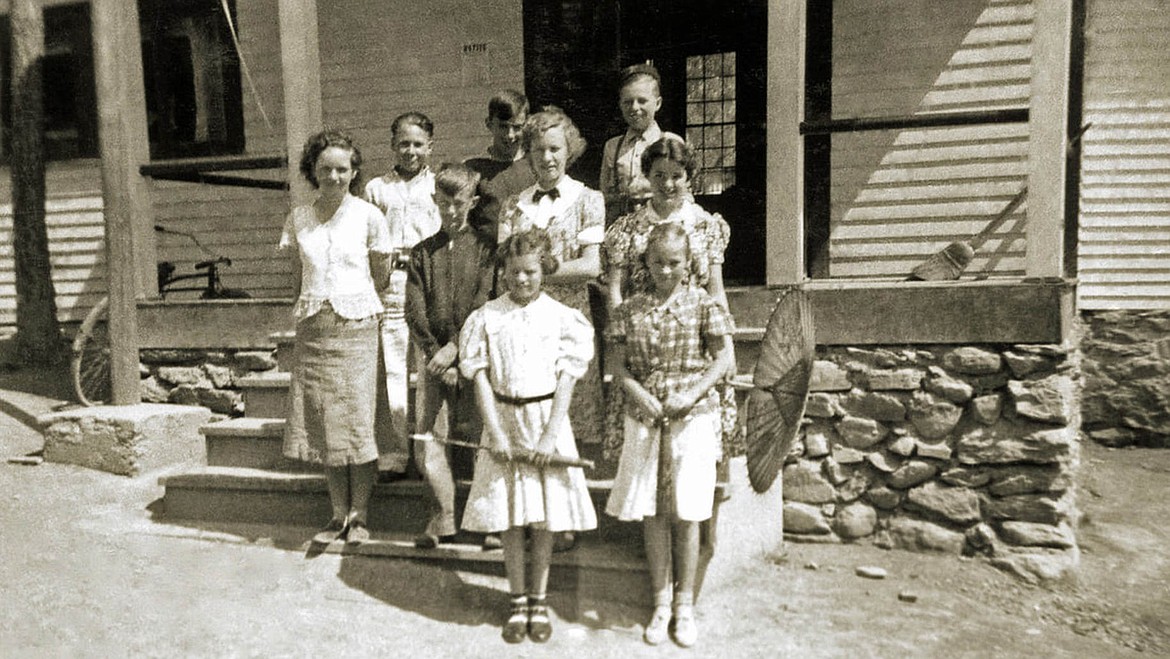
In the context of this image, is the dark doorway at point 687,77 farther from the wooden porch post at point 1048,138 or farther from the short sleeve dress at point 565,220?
the short sleeve dress at point 565,220

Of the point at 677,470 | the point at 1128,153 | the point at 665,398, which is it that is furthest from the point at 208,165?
the point at 1128,153

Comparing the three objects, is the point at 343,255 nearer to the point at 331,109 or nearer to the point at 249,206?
the point at 331,109

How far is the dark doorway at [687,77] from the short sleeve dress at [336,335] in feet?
10.2

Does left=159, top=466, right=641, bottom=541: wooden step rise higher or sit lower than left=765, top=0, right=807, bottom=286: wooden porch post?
lower

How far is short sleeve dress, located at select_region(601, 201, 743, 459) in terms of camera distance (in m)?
3.29

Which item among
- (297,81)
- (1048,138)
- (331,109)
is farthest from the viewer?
(331,109)

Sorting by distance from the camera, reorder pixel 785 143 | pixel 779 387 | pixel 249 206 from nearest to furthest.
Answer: pixel 779 387 → pixel 785 143 → pixel 249 206

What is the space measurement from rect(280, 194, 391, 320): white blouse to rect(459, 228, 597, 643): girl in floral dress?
72 centimetres

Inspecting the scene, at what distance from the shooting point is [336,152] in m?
3.57

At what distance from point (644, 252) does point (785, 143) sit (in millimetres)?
1412

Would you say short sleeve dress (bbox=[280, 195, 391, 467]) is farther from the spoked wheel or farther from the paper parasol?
the spoked wheel

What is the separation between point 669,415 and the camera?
10.0ft

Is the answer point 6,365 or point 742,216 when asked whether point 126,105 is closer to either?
point 6,365

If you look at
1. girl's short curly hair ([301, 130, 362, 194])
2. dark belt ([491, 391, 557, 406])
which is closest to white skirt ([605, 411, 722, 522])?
dark belt ([491, 391, 557, 406])
